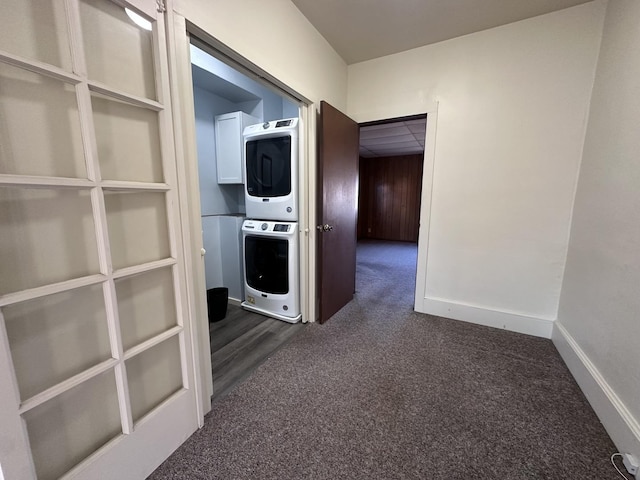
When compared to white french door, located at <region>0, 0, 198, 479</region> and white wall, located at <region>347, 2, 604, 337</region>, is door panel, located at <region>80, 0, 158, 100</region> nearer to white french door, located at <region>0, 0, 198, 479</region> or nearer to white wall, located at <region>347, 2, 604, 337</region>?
white french door, located at <region>0, 0, 198, 479</region>

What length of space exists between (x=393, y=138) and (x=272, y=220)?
12.2 ft

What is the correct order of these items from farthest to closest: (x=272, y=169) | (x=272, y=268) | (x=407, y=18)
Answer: (x=272, y=268) → (x=272, y=169) → (x=407, y=18)

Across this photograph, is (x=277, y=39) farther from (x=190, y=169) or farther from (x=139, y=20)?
(x=190, y=169)

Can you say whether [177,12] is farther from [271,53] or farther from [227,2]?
[271,53]

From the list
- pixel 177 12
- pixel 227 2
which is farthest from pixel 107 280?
pixel 227 2

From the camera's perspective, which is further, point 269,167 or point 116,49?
point 269,167

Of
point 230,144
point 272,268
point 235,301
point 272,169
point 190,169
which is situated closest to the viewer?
point 190,169

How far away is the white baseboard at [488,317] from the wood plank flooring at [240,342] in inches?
51.9

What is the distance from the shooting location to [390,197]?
24.0ft

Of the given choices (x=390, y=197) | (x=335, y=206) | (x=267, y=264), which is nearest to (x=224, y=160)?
(x=267, y=264)

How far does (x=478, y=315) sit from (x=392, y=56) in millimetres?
2563

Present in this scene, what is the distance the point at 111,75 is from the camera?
956 mm

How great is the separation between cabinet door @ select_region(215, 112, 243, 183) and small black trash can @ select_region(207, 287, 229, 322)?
45.7 inches

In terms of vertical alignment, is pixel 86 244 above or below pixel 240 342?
above
